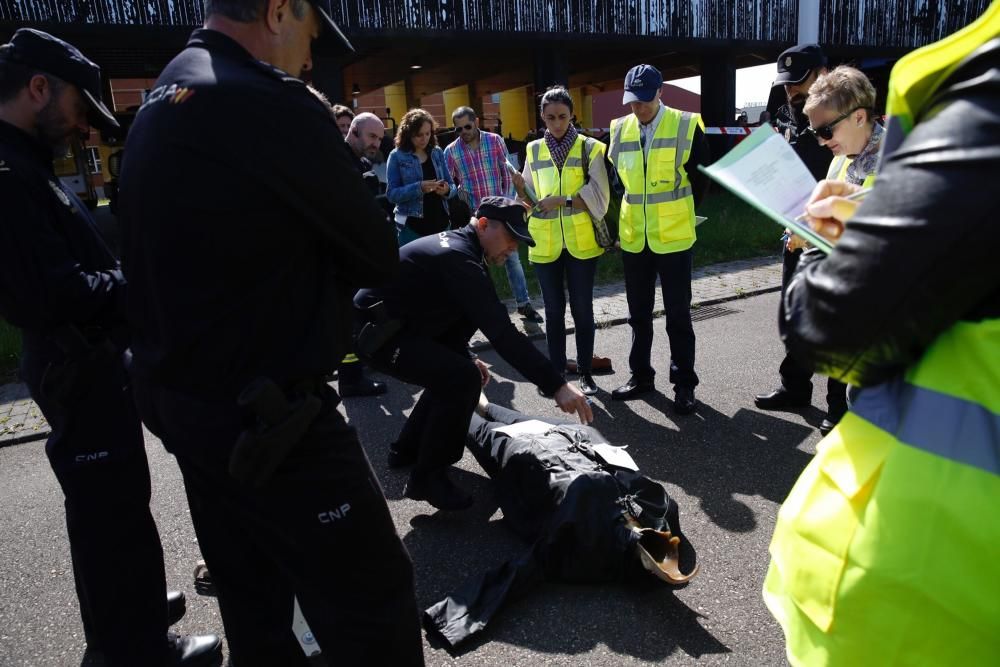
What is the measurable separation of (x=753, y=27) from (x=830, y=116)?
14.6 meters

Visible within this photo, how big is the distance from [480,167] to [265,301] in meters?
5.07

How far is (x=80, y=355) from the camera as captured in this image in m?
2.15

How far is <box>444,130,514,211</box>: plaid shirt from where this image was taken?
631 centimetres

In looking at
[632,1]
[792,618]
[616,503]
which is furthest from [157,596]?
[632,1]

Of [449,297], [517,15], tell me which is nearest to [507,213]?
[449,297]

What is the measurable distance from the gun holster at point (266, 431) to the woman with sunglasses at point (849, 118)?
2785mm

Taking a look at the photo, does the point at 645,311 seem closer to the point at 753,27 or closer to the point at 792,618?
the point at 792,618

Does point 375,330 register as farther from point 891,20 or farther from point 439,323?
point 891,20

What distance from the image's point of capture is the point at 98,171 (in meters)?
29.1

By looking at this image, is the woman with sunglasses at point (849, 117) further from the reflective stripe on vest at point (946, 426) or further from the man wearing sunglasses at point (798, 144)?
the reflective stripe on vest at point (946, 426)

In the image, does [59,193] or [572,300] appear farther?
[572,300]

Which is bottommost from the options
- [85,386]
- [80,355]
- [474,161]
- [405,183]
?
[85,386]

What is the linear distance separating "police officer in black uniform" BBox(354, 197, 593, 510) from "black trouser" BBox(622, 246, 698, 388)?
148 centimetres

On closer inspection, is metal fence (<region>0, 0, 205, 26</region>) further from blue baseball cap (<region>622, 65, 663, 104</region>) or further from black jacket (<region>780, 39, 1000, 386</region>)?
black jacket (<region>780, 39, 1000, 386</region>)
